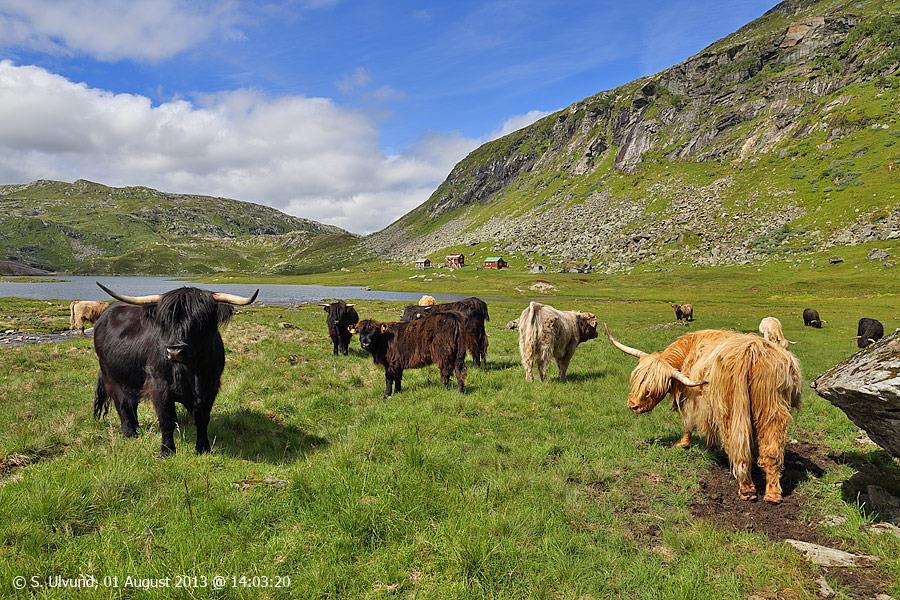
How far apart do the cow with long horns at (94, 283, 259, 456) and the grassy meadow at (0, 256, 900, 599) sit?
0.64 m

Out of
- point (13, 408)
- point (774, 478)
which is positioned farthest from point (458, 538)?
point (13, 408)

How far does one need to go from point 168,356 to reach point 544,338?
9866mm

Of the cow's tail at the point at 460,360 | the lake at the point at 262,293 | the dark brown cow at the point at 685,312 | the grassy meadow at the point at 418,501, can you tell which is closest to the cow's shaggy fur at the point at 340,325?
the grassy meadow at the point at 418,501

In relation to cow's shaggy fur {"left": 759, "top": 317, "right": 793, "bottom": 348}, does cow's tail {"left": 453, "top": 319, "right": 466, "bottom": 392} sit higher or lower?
higher

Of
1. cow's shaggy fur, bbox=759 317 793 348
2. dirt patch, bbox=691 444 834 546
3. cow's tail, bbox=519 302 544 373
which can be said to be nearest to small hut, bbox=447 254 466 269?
cow's shaggy fur, bbox=759 317 793 348

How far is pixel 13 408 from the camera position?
9711 millimetres

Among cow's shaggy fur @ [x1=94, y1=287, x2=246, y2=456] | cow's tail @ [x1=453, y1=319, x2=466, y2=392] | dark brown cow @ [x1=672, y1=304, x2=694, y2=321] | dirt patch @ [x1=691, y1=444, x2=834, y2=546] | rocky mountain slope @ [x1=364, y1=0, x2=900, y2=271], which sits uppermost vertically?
rocky mountain slope @ [x1=364, y1=0, x2=900, y2=271]

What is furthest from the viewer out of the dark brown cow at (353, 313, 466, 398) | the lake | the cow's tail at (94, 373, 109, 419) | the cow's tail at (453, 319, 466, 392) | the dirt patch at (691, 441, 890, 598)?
the lake

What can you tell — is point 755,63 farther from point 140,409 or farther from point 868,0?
point 140,409

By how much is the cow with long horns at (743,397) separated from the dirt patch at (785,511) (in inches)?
9.9

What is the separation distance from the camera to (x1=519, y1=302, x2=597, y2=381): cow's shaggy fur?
13.2m

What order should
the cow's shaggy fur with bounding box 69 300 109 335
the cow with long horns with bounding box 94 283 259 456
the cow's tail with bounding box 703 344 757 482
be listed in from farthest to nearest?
the cow's shaggy fur with bounding box 69 300 109 335 < the cow with long horns with bounding box 94 283 259 456 < the cow's tail with bounding box 703 344 757 482

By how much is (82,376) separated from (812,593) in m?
17.4

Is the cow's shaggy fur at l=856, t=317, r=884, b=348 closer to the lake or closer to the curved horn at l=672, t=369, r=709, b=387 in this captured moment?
the curved horn at l=672, t=369, r=709, b=387
